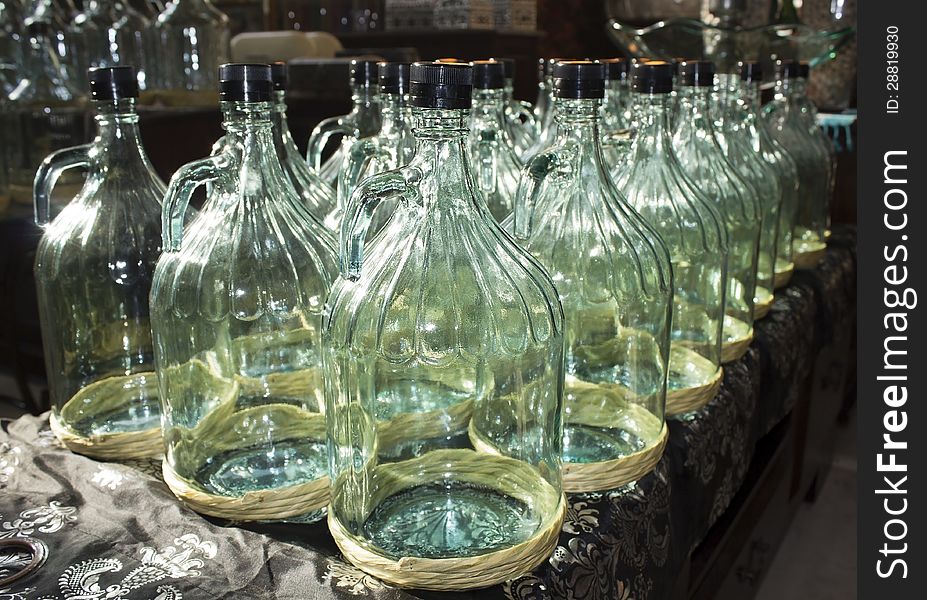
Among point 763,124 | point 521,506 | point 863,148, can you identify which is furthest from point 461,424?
point 763,124

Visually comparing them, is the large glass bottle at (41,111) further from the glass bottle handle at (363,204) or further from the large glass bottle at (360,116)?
the glass bottle handle at (363,204)

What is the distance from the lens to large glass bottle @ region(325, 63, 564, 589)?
1.86 ft

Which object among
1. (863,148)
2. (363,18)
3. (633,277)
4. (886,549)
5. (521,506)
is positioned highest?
(363,18)

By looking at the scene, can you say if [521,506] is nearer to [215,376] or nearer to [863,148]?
[215,376]

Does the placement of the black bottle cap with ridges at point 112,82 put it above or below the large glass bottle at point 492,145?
above

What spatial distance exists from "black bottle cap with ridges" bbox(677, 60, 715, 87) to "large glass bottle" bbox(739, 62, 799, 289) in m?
0.26

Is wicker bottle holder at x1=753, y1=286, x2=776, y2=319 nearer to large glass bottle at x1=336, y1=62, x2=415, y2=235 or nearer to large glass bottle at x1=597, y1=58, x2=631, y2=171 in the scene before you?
large glass bottle at x1=597, y1=58, x2=631, y2=171

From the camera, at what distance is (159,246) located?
0.78 m

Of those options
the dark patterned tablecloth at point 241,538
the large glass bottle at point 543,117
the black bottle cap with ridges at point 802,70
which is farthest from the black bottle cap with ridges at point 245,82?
the black bottle cap with ridges at point 802,70

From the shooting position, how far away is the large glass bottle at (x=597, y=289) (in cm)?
70

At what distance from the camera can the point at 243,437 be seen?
0.72 m

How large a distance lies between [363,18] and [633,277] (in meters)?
3.03

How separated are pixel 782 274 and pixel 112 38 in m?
1.22

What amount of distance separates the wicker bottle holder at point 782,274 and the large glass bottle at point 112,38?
1154mm
